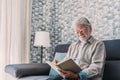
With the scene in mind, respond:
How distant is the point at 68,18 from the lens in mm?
4145

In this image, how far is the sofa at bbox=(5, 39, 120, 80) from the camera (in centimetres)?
258

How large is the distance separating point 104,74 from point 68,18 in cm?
166

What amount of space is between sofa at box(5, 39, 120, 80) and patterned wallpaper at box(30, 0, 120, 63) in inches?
17.3

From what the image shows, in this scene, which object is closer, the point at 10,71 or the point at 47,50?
the point at 10,71

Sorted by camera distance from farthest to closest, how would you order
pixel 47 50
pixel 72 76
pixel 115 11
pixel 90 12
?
pixel 47 50, pixel 90 12, pixel 115 11, pixel 72 76

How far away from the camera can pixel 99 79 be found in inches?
94.5

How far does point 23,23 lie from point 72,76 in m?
2.20

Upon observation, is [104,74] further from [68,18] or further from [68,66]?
[68,18]

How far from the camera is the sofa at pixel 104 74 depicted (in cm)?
258

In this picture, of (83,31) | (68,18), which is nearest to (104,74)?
(83,31)

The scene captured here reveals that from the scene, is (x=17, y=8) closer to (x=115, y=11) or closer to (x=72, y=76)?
(x=115, y=11)

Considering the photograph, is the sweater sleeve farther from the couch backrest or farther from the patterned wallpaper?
the patterned wallpaper

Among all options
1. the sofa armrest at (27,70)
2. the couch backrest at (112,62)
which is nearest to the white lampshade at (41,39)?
the sofa armrest at (27,70)

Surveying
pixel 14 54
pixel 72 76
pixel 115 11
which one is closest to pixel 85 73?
pixel 72 76
